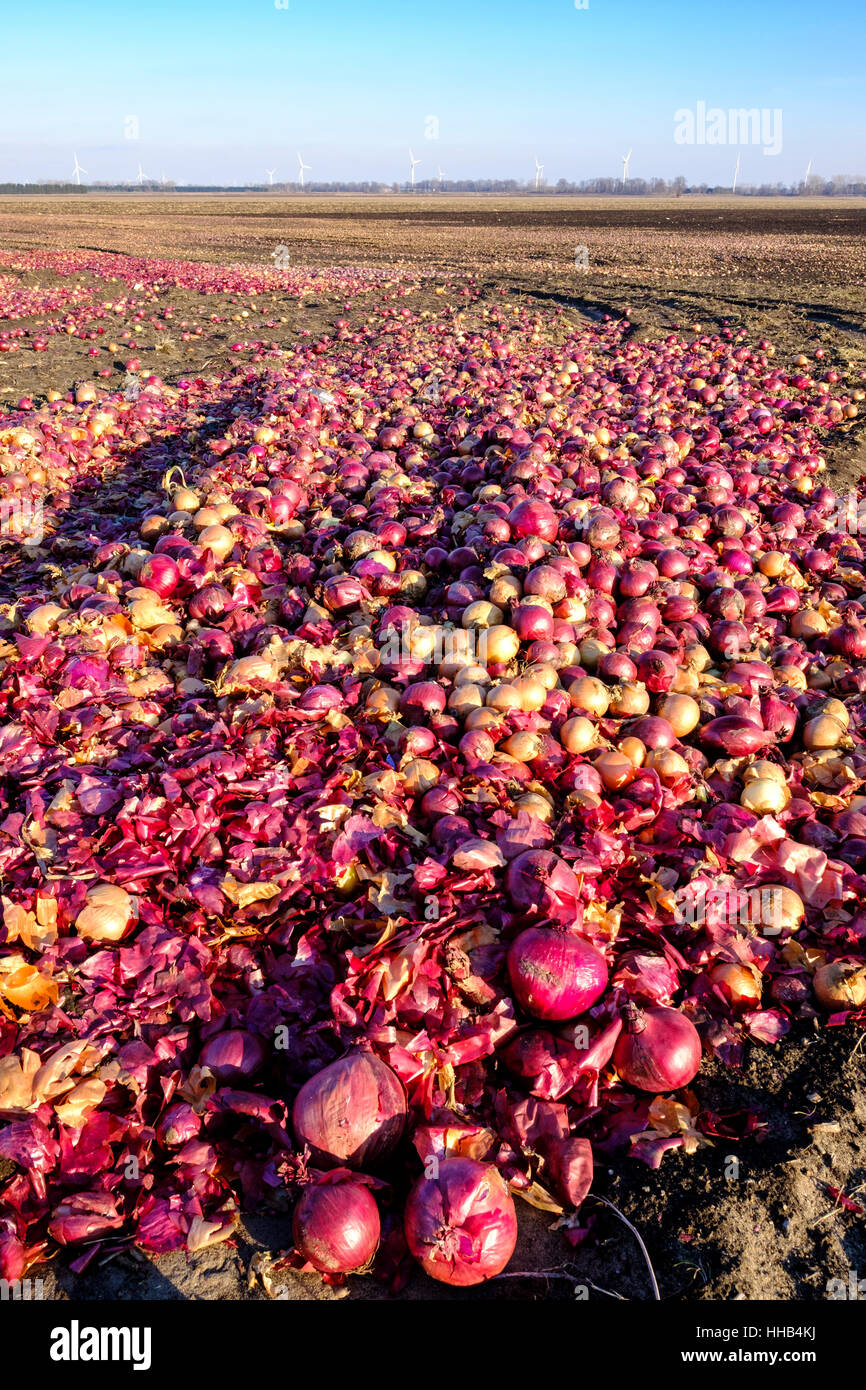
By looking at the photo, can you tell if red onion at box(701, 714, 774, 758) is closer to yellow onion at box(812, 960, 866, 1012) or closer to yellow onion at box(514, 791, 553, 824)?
yellow onion at box(514, 791, 553, 824)

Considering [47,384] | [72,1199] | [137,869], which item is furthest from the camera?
[47,384]

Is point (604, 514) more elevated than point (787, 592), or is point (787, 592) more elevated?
point (604, 514)

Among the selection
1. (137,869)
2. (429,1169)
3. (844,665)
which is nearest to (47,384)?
(137,869)

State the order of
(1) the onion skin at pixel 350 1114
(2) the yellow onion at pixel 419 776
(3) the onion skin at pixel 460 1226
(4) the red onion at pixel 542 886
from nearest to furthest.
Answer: (3) the onion skin at pixel 460 1226
(1) the onion skin at pixel 350 1114
(4) the red onion at pixel 542 886
(2) the yellow onion at pixel 419 776

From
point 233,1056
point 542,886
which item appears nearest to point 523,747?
point 542,886

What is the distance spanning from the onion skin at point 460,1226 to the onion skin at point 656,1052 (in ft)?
2.29

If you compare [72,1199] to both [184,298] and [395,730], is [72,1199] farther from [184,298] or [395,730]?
[184,298]

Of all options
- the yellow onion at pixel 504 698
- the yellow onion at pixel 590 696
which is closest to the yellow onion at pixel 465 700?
the yellow onion at pixel 504 698

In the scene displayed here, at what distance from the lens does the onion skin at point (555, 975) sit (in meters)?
2.80

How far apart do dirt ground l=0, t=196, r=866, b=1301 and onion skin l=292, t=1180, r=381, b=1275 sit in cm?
16

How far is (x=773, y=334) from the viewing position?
14578 mm

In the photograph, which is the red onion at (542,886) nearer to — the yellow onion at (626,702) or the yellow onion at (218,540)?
the yellow onion at (626,702)

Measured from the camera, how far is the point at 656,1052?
2.72 meters
